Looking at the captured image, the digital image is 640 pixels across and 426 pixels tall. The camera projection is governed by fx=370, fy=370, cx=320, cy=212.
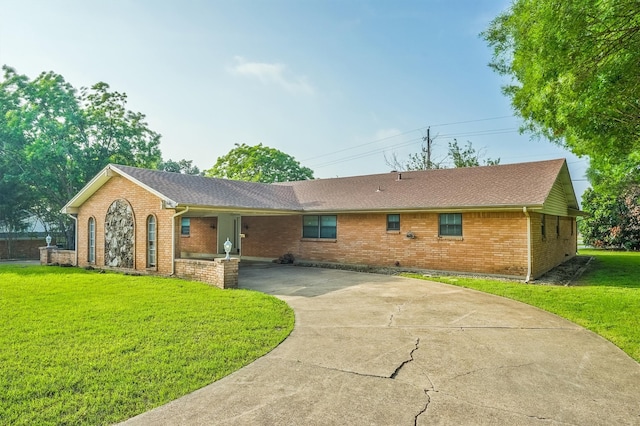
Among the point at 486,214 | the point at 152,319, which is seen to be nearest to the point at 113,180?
the point at 152,319

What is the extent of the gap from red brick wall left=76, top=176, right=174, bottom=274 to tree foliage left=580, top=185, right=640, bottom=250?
88.8 ft

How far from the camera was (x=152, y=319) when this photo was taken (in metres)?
6.72

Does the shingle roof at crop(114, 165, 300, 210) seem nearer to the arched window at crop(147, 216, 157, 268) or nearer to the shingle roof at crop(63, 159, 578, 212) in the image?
the shingle roof at crop(63, 159, 578, 212)

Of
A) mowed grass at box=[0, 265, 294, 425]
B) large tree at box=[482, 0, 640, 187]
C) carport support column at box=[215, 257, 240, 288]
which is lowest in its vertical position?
mowed grass at box=[0, 265, 294, 425]

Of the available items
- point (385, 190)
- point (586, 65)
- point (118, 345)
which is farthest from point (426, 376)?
point (385, 190)

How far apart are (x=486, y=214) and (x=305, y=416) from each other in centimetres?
1128

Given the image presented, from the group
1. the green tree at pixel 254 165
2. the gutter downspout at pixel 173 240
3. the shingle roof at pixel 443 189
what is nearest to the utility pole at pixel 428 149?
the green tree at pixel 254 165

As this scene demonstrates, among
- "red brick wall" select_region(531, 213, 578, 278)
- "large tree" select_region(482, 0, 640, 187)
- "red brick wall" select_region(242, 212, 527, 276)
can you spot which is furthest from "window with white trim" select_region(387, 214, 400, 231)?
"large tree" select_region(482, 0, 640, 187)

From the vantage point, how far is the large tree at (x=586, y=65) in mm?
5327

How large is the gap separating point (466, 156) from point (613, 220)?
A: 1308 cm

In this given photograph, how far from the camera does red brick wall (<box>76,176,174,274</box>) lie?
12.7 m

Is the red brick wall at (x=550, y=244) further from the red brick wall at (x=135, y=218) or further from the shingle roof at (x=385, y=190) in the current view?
the red brick wall at (x=135, y=218)

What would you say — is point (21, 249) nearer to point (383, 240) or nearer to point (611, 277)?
point (383, 240)

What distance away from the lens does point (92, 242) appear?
1566cm
